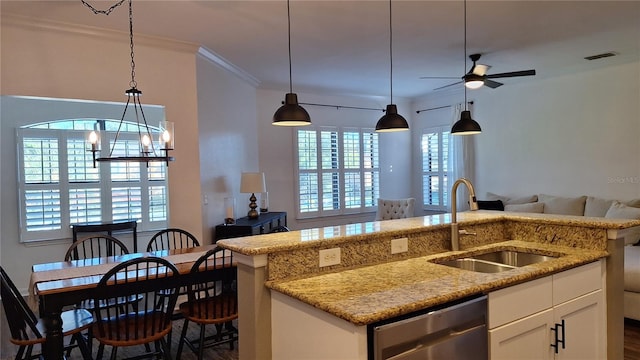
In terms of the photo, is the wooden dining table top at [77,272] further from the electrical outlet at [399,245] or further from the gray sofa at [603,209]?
the gray sofa at [603,209]

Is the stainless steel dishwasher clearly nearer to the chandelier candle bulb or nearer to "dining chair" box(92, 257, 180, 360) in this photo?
"dining chair" box(92, 257, 180, 360)

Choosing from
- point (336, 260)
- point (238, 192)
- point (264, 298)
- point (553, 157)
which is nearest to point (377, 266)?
point (336, 260)

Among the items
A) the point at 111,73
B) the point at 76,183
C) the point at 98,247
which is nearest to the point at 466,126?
the point at 111,73

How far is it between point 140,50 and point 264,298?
3268 mm

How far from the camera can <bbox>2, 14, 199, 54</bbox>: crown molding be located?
350cm

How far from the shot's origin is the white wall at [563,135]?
206 inches

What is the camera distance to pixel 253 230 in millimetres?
4883

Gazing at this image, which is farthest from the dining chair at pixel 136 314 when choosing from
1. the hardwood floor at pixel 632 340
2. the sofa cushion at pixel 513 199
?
the sofa cushion at pixel 513 199

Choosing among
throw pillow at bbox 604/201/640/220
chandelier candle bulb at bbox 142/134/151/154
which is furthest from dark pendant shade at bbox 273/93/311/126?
throw pillow at bbox 604/201/640/220

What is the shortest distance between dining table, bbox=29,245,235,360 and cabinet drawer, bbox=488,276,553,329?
6.08ft

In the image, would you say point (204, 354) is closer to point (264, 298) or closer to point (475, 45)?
point (264, 298)

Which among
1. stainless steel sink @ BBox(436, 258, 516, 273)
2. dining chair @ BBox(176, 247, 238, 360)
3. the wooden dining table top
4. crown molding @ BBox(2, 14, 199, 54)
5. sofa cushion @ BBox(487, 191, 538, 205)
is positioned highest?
crown molding @ BBox(2, 14, 199, 54)

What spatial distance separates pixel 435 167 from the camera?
24.9 feet

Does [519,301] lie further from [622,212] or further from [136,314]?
[622,212]
